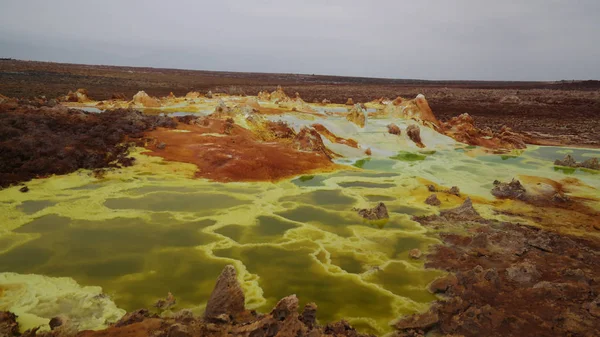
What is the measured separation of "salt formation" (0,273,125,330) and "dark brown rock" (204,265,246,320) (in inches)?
78.4

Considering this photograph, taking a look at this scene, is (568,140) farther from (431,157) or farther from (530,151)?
(431,157)

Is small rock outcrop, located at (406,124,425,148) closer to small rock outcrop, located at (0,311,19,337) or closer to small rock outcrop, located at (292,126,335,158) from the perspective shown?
small rock outcrop, located at (292,126,335,158)

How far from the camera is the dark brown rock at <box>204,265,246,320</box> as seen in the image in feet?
22.6

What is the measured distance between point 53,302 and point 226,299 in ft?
12.5

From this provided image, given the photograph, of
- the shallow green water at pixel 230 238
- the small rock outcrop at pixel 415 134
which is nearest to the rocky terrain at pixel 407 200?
the small rock outcrop at pixel 415 134

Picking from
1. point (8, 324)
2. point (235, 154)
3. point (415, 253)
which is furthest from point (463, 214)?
point (8, 324)

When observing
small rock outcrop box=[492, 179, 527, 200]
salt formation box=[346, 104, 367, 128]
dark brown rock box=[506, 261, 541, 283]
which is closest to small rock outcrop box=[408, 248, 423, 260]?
dark brown rock box=[506, 261, 541, 283]

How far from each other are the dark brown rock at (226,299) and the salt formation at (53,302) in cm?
199

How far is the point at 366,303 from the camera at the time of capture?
27.0 ft

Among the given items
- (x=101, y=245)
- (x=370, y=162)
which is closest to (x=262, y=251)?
(x=101, y=245)

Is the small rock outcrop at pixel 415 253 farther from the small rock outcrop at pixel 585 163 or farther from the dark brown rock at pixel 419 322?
the small rock outcrop at pixel 585 163

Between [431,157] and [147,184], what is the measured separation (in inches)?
688

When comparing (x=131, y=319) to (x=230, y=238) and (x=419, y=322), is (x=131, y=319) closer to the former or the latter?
(x=230, y=238)

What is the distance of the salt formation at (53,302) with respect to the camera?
23.5 ft
